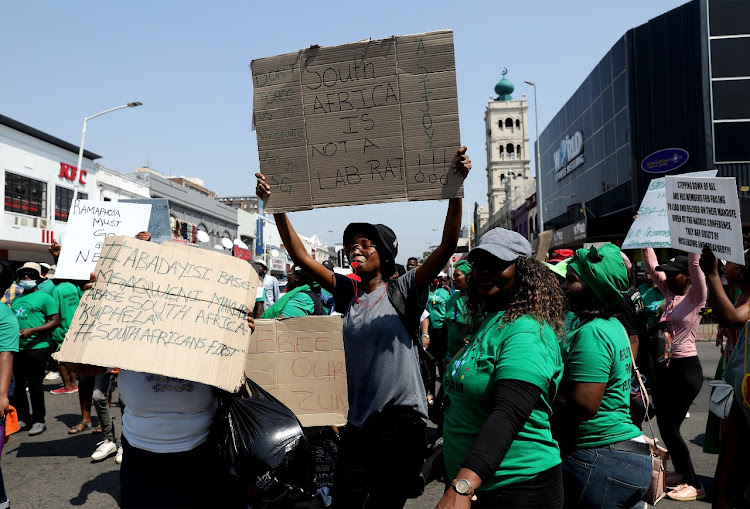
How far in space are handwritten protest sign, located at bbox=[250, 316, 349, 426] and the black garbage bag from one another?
1.75 metres

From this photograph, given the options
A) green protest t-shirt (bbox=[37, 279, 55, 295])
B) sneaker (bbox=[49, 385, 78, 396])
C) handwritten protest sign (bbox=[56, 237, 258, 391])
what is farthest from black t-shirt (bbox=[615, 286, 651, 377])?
sneaker (bbox=[49, 385, 78, 396])

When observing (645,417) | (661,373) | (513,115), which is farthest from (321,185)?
(513,115)

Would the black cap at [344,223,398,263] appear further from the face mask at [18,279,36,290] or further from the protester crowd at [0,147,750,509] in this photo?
the face mask at [18,279,36,290]

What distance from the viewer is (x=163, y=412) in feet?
9.16

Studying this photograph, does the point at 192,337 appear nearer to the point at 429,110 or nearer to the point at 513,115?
the point at 429,110

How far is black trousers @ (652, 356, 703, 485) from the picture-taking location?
4.95 m

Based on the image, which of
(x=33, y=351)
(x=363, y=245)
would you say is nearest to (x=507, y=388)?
(x=363, y=245)

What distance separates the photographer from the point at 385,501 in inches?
116

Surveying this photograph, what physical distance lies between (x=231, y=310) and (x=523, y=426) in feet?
4.83

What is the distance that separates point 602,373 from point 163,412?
200 cm

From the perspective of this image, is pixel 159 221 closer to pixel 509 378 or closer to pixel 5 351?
pixel 5 351

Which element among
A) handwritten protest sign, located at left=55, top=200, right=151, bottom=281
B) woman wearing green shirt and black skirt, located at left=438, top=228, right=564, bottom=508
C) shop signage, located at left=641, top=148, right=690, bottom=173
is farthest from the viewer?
Result: shop signage, located at left=641, top=148, right=690, bottom=173

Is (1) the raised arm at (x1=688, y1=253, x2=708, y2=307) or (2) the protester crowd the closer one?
(2) the protester crowd

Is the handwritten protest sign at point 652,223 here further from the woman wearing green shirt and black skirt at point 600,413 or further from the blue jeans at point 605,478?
the blue jeans at point 605,478
